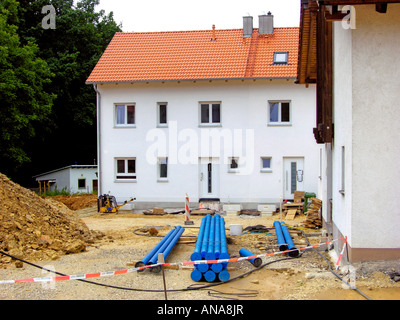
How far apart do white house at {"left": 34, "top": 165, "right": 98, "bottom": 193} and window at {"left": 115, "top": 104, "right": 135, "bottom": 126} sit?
11738 mm

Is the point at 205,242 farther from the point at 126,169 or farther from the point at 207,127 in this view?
the point at 126,169

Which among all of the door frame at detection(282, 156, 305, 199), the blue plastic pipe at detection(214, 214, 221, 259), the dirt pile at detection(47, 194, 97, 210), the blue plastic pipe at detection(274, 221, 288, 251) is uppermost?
the door frame at detection(282, 156, 305, 199)

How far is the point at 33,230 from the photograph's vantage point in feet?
42.4

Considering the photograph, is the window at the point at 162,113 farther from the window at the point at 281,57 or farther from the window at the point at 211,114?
the window at the point at 281,57

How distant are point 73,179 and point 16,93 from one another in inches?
291

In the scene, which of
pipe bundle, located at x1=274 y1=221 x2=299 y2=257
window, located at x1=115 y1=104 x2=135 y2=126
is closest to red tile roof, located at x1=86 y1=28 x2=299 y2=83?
window, located at x1=115 y1=104 x2=135 y2=126

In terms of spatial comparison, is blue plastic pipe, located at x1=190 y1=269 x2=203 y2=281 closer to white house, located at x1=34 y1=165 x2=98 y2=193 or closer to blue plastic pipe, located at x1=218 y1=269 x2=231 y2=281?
blue plastic pipe, located at x1=218 y1=269 x2=231 y2=281

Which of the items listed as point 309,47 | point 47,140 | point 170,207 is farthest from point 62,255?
point 47,140

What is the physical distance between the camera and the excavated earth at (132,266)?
826 centimetres

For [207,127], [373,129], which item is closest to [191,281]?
[373,129]

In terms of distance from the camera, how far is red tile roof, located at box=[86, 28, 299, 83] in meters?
23.8

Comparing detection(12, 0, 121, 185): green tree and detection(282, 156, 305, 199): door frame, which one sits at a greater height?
detection(12, 0, 121, 185): green tree

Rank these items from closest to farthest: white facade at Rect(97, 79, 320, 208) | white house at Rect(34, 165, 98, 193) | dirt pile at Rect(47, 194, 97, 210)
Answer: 1. white facade at Rect(97, 79, 320, 208)
2. dirt pile at Rect(47, 194, 97, 210)
3. white house at Rect(34, 165, 98, 193)
